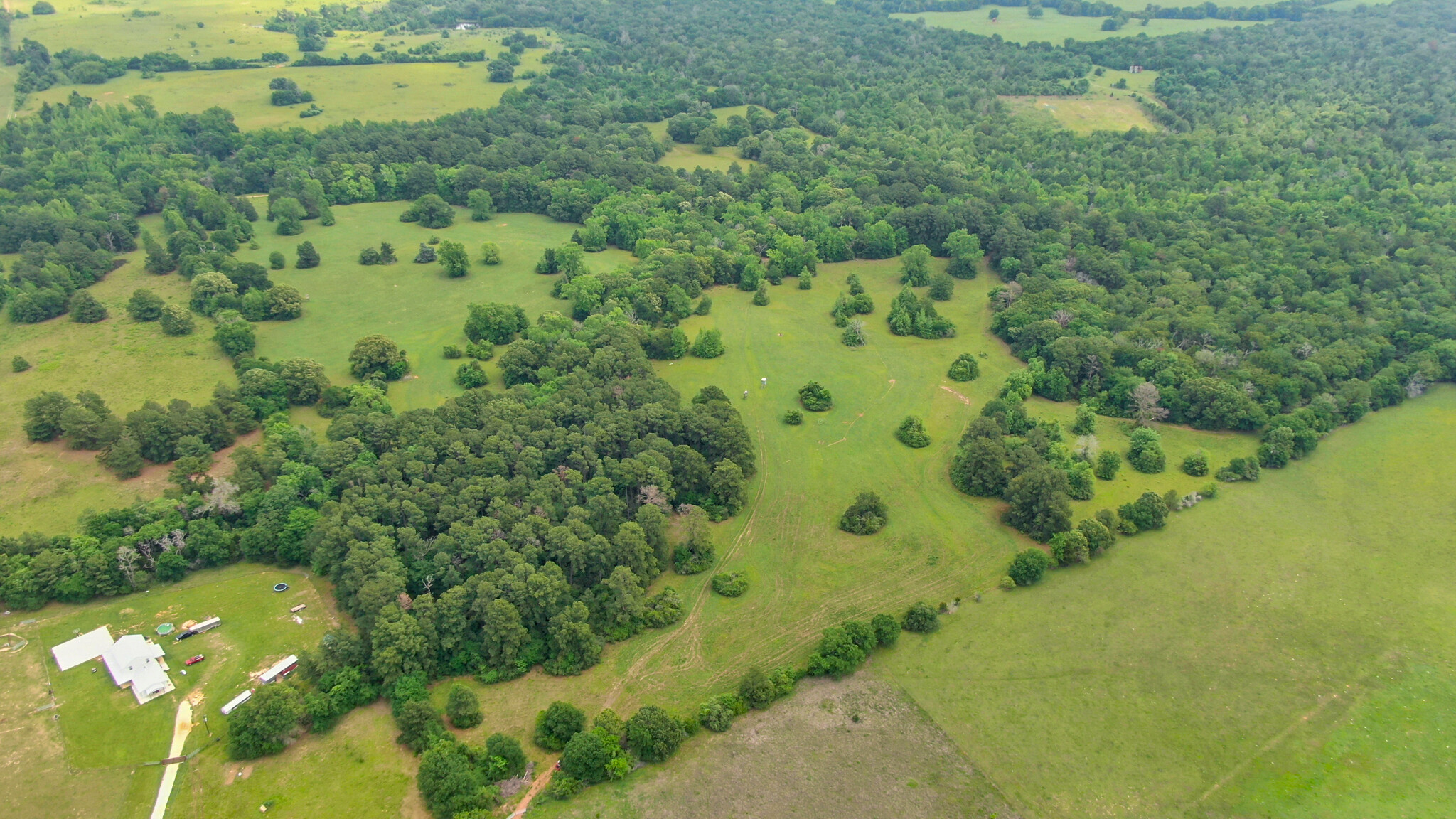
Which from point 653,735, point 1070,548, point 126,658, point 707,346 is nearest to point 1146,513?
point 1070,548

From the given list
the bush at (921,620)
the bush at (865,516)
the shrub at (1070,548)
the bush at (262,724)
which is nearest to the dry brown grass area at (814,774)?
the bush at (921,620)

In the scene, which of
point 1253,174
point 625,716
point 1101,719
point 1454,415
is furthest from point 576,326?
point 1253,174

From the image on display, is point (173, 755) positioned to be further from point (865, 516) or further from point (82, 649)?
point (865, 516)

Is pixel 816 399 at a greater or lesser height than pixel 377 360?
lesser

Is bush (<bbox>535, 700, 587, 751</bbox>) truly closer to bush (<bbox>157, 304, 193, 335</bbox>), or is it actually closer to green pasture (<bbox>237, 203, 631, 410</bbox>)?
green pasture (<bbox>237, 203, 631, 410</bbox>)

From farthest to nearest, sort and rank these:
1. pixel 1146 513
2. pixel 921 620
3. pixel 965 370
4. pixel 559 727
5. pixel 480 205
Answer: pixel 480 205 → pixel 965 370 → pixel 1146 513 → pixel 921 620 → pixel 559 727

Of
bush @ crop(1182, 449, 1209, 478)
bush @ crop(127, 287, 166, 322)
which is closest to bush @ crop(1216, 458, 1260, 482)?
bush @ crop(1182, 449, 1209, 478)
